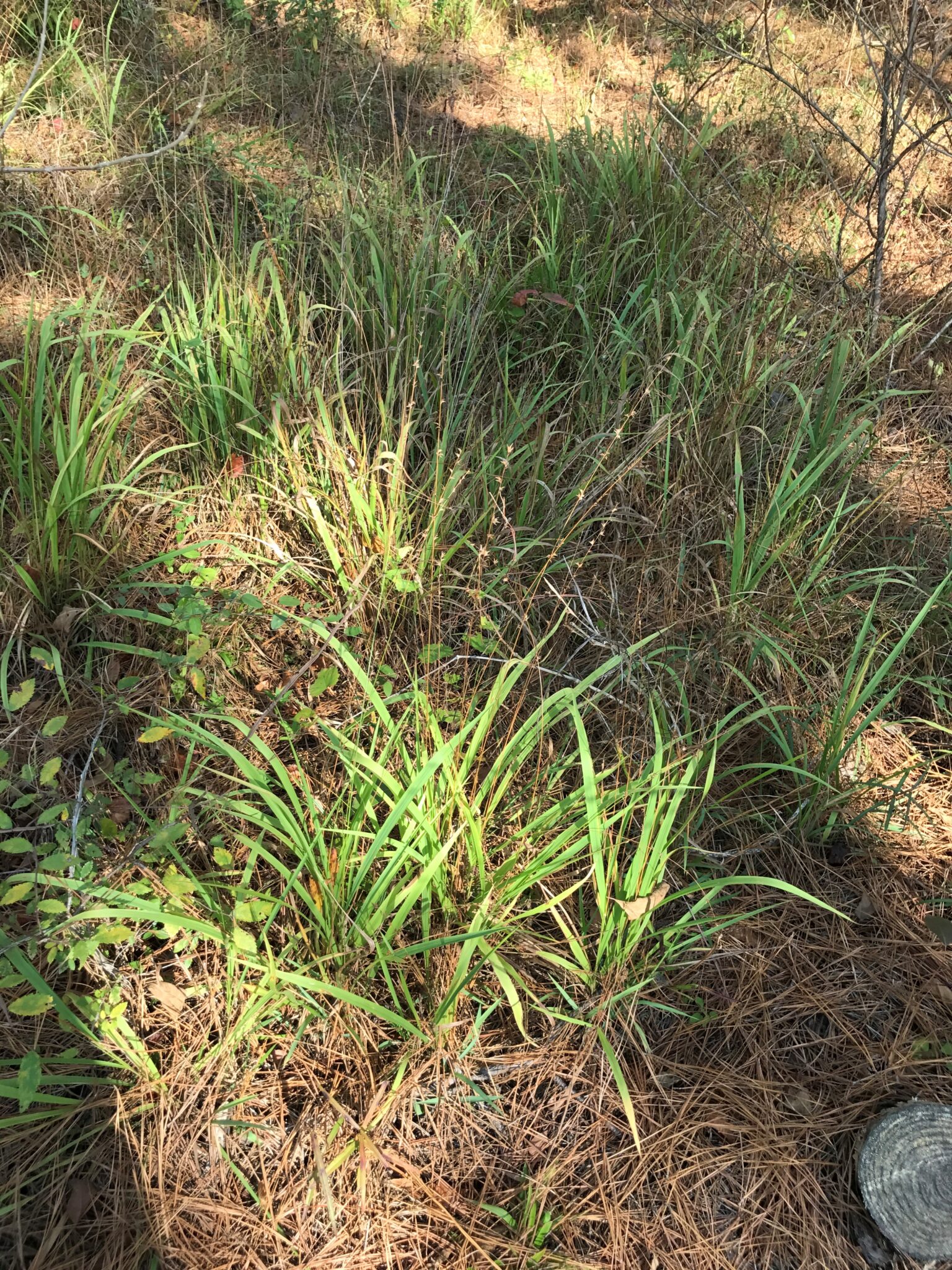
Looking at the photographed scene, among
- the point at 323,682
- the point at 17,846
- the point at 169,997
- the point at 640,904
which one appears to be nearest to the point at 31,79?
the point at 323,682

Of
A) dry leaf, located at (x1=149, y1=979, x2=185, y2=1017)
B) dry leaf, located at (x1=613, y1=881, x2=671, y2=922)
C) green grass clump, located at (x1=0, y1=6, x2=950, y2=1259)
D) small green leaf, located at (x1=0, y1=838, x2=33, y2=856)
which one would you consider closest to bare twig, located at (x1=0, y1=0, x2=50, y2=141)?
green grass clump, located at (x1=0, y1=6, x2=950, y2=1259)

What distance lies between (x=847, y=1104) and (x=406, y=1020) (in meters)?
0.79

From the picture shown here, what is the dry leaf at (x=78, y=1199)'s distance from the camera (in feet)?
3.73

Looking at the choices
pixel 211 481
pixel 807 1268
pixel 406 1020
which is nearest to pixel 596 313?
pixel 211 481

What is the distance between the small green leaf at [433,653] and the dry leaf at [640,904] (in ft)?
1.81

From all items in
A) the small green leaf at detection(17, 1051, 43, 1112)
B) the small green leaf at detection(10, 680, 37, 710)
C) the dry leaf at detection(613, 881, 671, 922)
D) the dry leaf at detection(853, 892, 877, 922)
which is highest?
the small green leaf at detection(10, 680, 37, 710)

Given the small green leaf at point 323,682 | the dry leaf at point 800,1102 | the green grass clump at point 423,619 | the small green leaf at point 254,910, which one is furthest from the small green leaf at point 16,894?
the dry leaf at point 800,1102

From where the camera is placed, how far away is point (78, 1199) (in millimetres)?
1149

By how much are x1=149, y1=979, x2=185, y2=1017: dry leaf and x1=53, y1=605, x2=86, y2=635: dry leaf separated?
2.54 ft

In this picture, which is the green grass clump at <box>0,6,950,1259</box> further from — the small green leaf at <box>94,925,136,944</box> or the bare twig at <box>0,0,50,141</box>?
the bare twig at <box>0,0,50,141</box>

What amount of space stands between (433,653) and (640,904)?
595 mm

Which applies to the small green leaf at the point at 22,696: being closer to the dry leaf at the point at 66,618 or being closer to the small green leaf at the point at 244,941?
the dry leaf at the point at 66,618

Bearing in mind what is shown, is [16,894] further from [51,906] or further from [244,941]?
[244,941]

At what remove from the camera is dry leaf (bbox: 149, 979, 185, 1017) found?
4.28 ft
